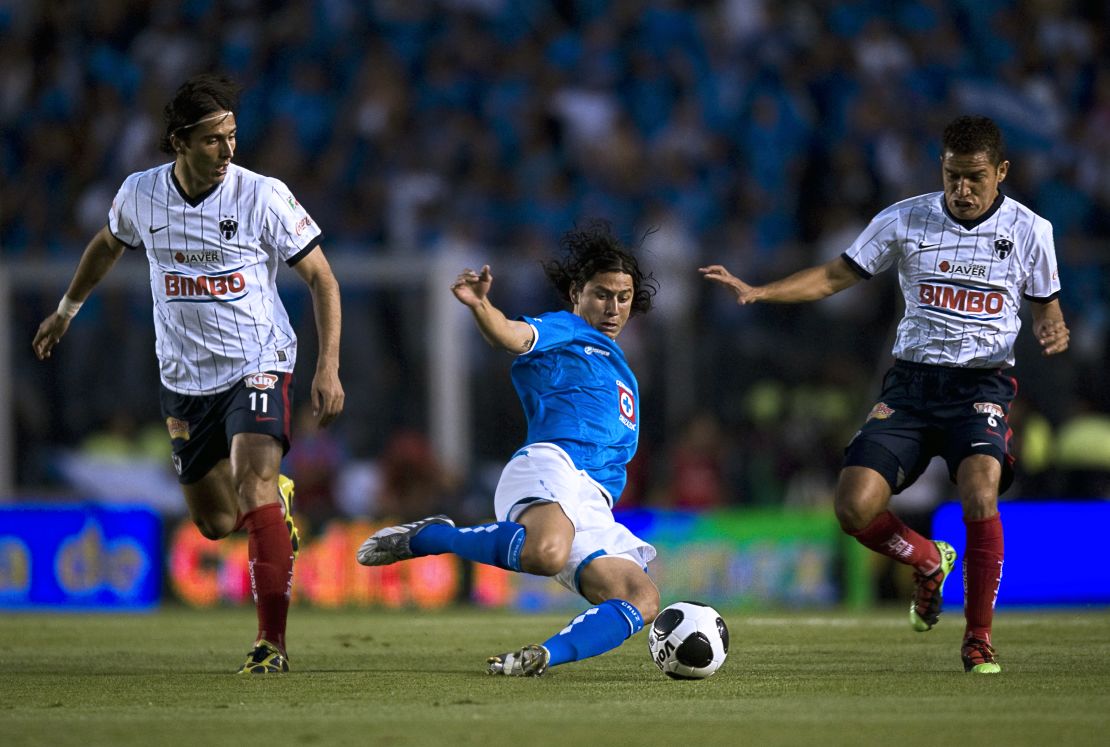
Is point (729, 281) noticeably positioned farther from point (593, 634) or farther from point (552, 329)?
point (593, 634)

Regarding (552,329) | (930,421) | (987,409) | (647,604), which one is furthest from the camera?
(930,421)

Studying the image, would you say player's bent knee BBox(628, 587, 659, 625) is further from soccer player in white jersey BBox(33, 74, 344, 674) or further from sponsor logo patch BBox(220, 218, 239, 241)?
sponsor logo patch BBox(220, 218, 239, 241)

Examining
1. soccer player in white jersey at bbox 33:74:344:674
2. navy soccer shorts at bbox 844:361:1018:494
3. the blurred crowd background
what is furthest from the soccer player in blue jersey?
the blurred crowd background

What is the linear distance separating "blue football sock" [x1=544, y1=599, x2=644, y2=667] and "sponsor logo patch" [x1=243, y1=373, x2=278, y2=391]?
1600mm

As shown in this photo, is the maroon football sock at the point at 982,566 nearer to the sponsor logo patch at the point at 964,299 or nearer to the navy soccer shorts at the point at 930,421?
the navy soccer shorts at the point at 930,421

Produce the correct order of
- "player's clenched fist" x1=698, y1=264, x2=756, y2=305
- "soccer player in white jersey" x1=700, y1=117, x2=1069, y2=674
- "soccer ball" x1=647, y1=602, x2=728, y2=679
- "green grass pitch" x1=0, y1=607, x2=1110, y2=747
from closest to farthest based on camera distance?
1. "green grass pitch" x1=0, y1=607, x2=1110, y2=747
2. "soccer ball" x1=647, y1=602, x2=728, y2=679
3. "soccer player in white jersey" x1=700, y1=117, x2=1069, y2=674
4. "player's clenched fist" x1=698, y1=264, x2=756, y2=305

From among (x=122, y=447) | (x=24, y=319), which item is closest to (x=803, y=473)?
(x=122, y=447)

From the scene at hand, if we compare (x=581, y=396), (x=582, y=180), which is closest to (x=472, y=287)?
(x=581, y=396)

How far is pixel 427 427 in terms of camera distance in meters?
13.5

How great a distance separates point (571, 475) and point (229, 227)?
5.53 ft

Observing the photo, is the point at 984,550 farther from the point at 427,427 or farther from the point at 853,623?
the point at 427,427

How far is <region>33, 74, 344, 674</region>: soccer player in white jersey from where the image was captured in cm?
686

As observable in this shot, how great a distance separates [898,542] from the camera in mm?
7695

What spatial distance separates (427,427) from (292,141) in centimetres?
385
